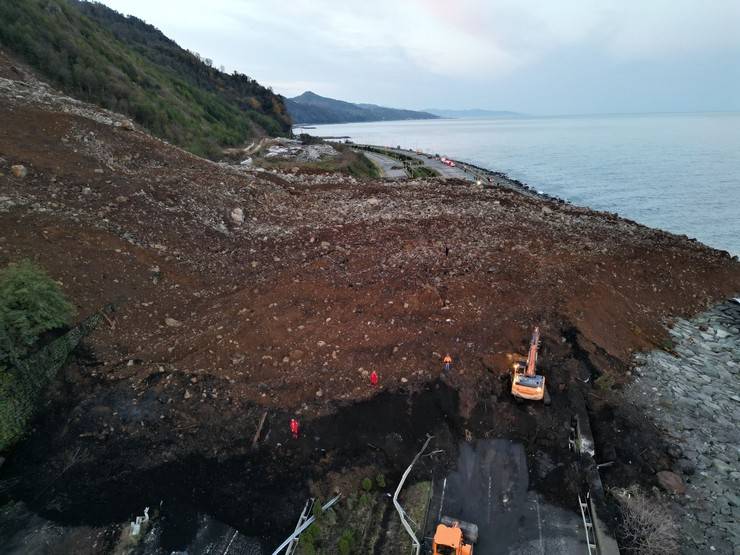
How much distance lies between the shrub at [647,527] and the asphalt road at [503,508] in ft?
2.80

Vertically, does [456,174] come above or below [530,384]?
above

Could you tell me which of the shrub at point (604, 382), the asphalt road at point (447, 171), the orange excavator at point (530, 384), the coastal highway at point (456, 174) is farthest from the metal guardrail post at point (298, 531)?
the asphalt road at point (447, 171)

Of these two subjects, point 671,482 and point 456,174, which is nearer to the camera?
point 671,482

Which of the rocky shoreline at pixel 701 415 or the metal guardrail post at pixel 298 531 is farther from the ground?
the rocky shoreline at pixel 701 415

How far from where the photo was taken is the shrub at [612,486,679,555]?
7348 millimetres

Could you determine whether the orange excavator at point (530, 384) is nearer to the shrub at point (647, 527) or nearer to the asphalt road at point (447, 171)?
the shrub at point (647, 527)

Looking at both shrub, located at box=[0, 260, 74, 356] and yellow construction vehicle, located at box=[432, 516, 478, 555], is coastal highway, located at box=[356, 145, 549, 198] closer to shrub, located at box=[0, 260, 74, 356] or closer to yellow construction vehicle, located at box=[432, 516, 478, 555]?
shrub, located at box=[0, 260, 74, 356]

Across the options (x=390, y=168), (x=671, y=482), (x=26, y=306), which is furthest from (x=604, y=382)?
(x=390, y=168)

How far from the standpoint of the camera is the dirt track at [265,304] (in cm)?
907

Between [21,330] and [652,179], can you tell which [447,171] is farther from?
[21,330]

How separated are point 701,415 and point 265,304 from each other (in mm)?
12120

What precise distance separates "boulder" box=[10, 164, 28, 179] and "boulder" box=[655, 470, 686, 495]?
19.6 meters

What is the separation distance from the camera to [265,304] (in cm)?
1247

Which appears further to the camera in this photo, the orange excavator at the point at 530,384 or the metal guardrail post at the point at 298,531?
the orange excavator at the point at 530,384
